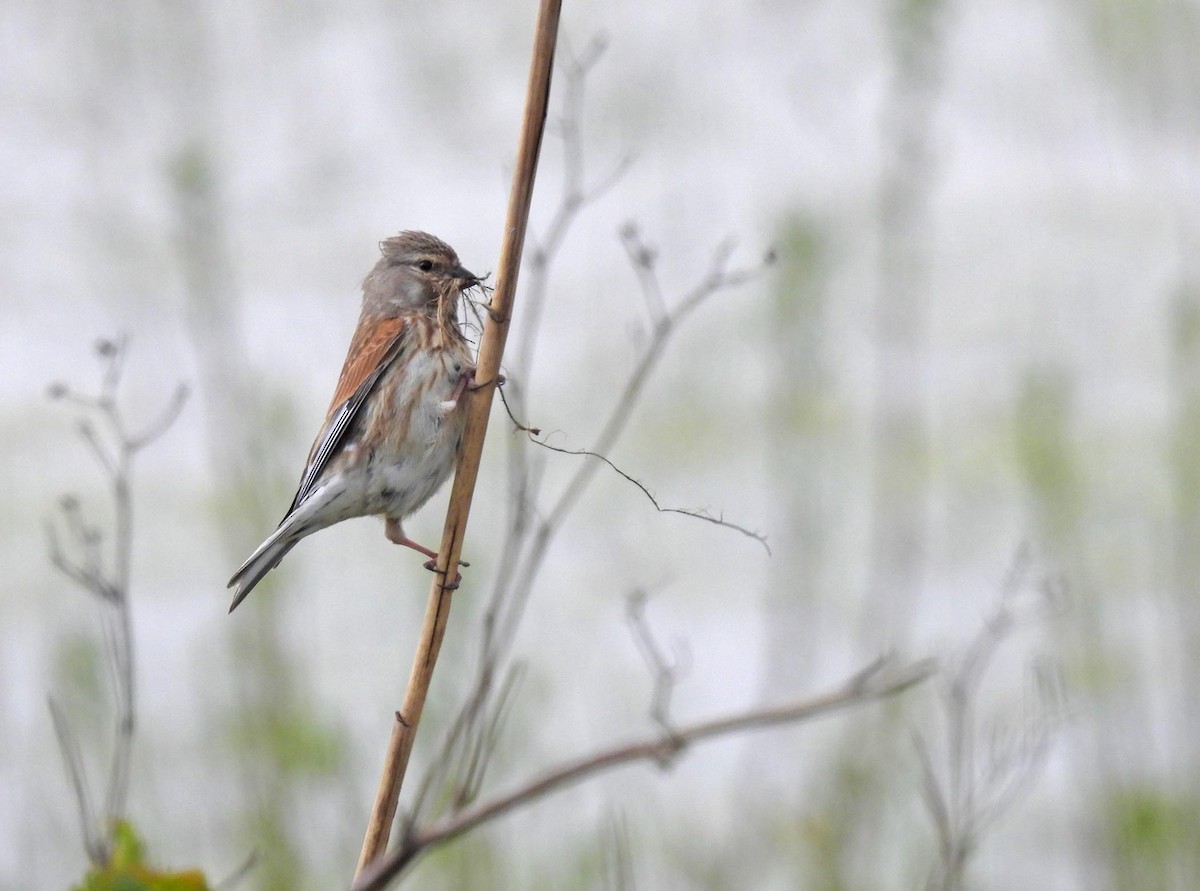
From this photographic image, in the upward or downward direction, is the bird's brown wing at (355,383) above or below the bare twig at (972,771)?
above

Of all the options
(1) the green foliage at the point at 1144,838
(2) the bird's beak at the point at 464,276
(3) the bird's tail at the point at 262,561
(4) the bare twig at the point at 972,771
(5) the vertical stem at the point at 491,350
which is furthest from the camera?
(1) the green foliage at the point at 1144,838

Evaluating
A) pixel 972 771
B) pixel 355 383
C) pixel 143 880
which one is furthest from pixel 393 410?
pixel 143 880

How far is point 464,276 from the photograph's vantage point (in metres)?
2.75

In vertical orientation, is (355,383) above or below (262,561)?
above

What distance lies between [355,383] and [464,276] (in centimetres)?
33

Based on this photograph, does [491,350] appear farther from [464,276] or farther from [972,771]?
[464,276]

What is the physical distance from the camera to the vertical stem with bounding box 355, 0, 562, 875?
147 cm

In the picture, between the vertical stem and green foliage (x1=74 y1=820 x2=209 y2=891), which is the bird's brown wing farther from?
green foliage (x1=74 y1=820 x2=209 y2=891)

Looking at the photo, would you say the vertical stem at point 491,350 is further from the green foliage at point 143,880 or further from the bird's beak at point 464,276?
the bird's beak at point 464,276

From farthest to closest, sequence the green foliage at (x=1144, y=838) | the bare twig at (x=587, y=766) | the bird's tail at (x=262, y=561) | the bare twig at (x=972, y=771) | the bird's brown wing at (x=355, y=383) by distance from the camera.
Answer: the green foliage at (x=1144, y=838)
the bird's brown wing at (x=355, y=383)
the bird's tail at (x=262, y=561)
the bare twig at (x=972, y=771)
the bare twig at (x=587, y=766)

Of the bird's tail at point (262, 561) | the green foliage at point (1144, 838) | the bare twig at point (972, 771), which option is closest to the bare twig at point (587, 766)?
the bare twig at point (972, 771)

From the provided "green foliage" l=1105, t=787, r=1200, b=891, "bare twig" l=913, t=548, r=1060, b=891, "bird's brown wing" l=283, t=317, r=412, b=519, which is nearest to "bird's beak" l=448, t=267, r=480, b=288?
"bird's brown wing" l=283, t=317, r=412, b=519

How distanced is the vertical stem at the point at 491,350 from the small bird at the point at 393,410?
3.39 ft

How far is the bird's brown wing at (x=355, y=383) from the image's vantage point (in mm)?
2834
